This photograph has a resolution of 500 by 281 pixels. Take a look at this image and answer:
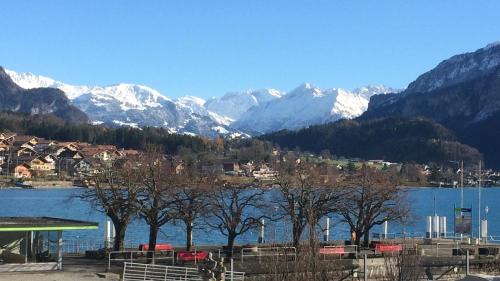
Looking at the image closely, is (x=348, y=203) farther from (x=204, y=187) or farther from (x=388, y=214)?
(x=204, y=187)

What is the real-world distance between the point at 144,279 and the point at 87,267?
6.66 metres

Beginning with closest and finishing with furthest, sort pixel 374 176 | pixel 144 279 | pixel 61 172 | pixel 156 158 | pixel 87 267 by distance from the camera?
1. pixel 144 279
2. pixel 87 267
3. pixel 156 158
4. pixel 374 176
5. pixel 61 172

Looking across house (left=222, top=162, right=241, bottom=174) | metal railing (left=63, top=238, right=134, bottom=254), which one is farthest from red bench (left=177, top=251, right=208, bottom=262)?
house (left=222, top=162, right=241, bottom=174)

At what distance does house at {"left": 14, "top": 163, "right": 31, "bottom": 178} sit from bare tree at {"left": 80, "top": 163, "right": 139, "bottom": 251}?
158 meters

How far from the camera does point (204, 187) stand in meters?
42.6

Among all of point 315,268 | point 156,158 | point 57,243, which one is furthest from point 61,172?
point 315,268

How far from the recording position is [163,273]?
102 ft

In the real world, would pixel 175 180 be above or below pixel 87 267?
above

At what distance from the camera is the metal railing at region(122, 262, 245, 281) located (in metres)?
30.0

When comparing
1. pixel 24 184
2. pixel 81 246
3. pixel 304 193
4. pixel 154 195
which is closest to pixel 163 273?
pixel 154 195

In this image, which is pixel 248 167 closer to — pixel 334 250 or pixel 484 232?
pixel 484 232

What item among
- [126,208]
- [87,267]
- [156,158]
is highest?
[156,158]

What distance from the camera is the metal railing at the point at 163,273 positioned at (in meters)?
30.0

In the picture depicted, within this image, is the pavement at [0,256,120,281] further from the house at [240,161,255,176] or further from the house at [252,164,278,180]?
the house at [240,161,255,176]
